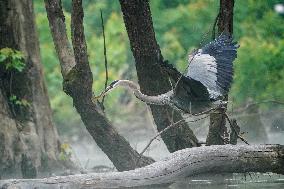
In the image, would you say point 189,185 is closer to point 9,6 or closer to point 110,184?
point 110,184

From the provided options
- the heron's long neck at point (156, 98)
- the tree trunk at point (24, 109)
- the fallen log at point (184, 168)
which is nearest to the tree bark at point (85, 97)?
the heron's long neck at point (156, 98)

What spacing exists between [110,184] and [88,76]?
78.8 inches

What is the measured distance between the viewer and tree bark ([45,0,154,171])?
8.37 metres

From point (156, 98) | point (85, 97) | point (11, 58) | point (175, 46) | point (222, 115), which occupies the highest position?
point (175, 46)

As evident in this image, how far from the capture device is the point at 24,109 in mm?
10344

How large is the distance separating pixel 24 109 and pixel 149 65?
2.84 metres

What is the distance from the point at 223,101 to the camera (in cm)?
784

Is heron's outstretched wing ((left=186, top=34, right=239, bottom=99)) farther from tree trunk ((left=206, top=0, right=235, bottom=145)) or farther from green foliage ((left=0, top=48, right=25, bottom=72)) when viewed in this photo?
green foliage ((left=0, top=48, right=25, bottom=72))

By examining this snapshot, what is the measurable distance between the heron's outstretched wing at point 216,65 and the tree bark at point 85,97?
1.22 meters

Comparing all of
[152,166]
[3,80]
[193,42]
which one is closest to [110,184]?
[152,166]

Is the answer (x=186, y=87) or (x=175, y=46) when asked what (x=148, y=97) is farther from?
(x=175, y=46)

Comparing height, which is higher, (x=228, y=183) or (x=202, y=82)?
(x=202, y=82)

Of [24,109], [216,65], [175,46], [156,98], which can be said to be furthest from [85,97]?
[175,46]

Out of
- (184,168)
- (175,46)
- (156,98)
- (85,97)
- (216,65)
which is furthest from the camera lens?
(175,46)
